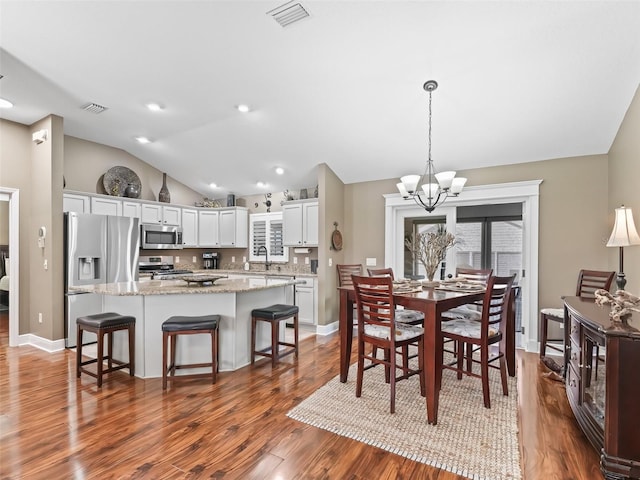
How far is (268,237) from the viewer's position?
6684 mm

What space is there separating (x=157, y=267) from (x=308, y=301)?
112 inches

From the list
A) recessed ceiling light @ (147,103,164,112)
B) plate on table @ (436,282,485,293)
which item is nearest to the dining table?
plate on table @ (436,282,485,293)

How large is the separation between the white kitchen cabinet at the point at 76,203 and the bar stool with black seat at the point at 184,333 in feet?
8.88

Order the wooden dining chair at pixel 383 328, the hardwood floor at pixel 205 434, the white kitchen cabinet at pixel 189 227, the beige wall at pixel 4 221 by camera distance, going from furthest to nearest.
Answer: the white kitchen cabinet at pixel 189 227, the beige wall at pixel 4 221, the wooden dining chair at pixel 383 328, the hardwood floor at pixel 205 434

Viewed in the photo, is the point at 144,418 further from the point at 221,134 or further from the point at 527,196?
the point at 527,196

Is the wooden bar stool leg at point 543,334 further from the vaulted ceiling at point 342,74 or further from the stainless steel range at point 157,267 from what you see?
the stainless steel range at point 157,267

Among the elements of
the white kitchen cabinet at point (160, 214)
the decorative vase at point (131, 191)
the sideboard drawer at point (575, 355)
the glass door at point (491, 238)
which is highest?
the decorative vase at point (131, 191)

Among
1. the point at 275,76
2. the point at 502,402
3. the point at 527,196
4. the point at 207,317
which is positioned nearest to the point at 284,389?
the point at 207,317

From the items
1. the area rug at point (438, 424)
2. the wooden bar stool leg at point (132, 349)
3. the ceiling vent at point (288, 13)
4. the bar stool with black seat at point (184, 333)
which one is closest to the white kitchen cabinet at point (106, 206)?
the wooden bar stool leg at point (132, 349)

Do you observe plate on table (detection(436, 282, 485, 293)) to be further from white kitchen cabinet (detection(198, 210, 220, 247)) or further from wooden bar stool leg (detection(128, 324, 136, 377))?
white kitchen cabinet (detection(198, 210, 220, 247))

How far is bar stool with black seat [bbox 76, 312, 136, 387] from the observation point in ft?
10.3

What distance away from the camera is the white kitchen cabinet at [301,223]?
5.70 metres

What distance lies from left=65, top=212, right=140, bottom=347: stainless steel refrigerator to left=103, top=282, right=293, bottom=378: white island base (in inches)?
42.3

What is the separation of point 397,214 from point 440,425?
11.4 ft
